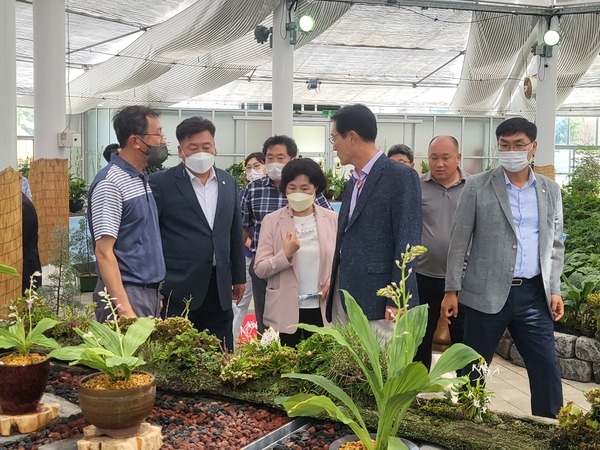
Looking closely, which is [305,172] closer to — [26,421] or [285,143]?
[285,143]

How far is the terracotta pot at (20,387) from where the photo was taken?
2217 mm

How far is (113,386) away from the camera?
2041 millimetres

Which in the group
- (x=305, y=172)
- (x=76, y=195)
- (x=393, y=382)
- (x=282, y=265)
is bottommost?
(x=393, y=382)

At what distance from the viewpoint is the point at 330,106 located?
18094mm

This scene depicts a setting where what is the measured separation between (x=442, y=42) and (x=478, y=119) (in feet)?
20.9

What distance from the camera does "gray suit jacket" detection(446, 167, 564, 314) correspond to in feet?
11.2

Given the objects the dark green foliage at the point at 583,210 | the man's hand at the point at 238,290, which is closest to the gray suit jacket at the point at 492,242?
the man's hand at the point at 238,290

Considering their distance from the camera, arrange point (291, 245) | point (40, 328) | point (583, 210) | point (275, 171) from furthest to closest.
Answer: point (583, 210) → point (275, 171) → point (291, 245) → point (40, 328)

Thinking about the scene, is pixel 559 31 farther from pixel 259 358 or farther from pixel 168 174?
pixel 259 358

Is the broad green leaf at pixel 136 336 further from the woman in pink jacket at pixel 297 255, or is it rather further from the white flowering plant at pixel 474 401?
the woman in pink jacket at pixel 297 255

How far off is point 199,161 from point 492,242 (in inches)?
62.2

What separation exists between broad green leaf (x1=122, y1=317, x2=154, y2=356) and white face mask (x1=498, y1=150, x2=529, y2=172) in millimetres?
2086

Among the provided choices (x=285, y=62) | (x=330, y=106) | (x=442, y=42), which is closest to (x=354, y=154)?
(x=285, y=62)

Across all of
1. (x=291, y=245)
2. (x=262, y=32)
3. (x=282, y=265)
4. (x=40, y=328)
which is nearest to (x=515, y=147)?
(x=291, y=245)
